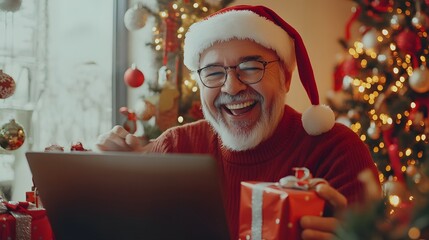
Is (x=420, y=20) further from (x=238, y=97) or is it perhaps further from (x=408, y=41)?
(x=238, y=97)

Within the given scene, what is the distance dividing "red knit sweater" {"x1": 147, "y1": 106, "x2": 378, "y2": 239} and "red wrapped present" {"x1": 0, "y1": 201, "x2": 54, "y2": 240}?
19.3 inches

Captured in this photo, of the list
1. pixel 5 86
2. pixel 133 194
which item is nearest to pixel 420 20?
pixel 5 86

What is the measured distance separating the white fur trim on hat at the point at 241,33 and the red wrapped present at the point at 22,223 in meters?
0.70

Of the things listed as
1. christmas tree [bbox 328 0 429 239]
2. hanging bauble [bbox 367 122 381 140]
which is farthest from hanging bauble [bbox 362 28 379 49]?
hanging bauble [bbox 367 122 381 140]

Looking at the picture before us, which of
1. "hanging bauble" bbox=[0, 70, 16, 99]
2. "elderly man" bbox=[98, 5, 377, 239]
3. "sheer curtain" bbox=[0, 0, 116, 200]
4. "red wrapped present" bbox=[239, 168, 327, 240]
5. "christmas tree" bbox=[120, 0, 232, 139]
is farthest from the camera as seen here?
"christmas tree" bbox=[120, 0, 232, 139]

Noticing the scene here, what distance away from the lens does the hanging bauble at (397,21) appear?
3.64 metres

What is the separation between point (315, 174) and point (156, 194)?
83 cm

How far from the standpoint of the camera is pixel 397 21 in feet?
12.0

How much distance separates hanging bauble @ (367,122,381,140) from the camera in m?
3.63

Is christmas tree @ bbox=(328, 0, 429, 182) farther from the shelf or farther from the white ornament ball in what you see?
the shelf

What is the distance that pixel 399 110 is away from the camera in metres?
3.62

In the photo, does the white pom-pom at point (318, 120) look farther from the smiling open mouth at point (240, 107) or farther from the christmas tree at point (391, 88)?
the christmas tree at point (391, 88)

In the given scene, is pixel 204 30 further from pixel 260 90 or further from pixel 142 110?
pixel 142 110

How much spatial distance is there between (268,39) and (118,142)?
54 centimetres
